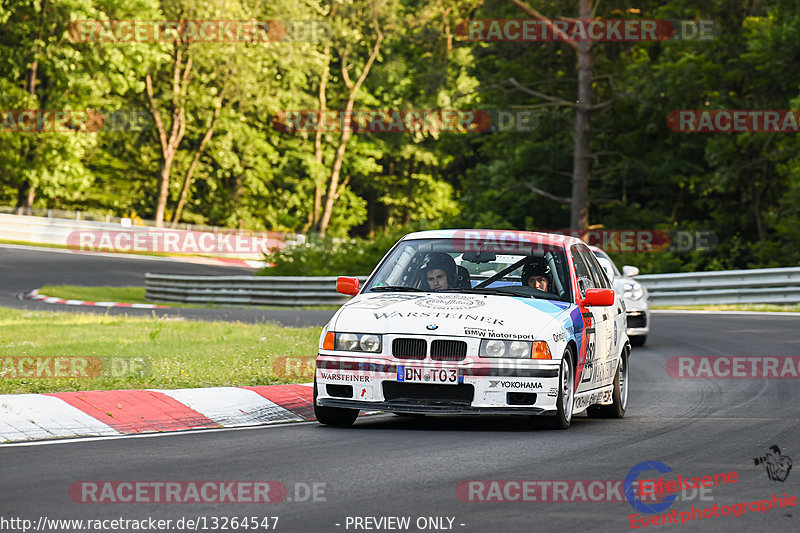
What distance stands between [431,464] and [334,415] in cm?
215

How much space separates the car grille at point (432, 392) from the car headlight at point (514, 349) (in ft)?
0.98

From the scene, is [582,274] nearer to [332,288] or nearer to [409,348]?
[409,348]

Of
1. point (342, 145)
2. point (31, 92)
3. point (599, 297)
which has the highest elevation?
point (31, 92)

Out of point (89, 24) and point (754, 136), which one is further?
point (89, 24)

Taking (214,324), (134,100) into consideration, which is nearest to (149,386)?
(214,324)

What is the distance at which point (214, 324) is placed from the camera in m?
21.1

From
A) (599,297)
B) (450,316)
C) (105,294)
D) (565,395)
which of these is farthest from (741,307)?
(450,316)

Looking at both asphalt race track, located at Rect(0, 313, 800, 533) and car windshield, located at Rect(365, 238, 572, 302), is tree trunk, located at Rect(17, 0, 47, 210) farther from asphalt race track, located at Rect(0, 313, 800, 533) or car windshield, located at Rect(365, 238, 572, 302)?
asphalt race track, located at Rect(0, 313, 800, 533)

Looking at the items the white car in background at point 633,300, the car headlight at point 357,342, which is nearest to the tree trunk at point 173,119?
the white car in background at point 633,300

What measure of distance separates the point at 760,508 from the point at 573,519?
111cm

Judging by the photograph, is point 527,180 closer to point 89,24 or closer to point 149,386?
point 89,24

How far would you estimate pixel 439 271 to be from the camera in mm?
10484

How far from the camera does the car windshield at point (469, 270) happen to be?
10.4m

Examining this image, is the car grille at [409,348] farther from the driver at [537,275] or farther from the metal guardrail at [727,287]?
the metal guardrail at [727,287]
